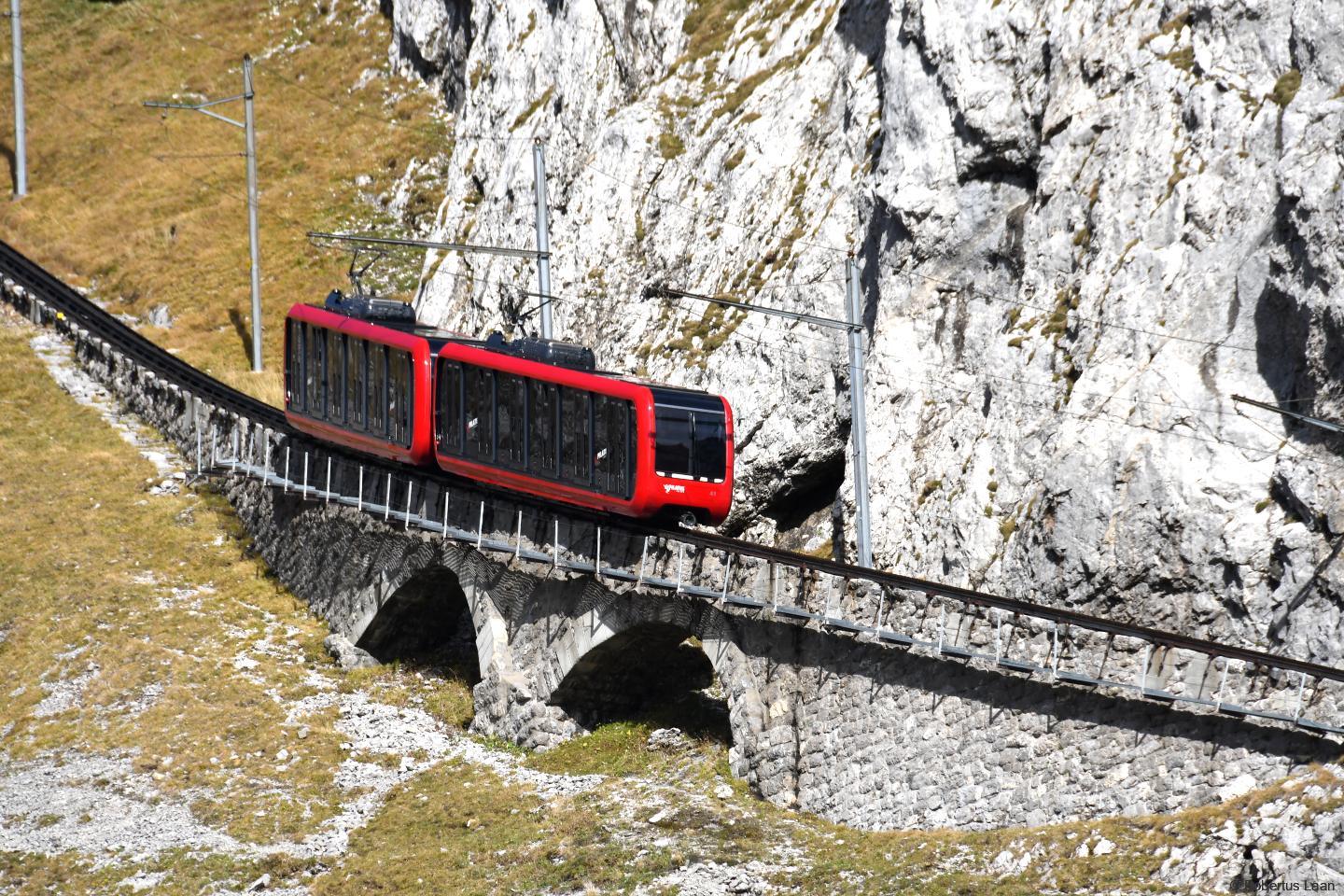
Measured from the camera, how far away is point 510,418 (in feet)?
111

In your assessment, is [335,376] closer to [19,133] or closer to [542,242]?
[542,242]

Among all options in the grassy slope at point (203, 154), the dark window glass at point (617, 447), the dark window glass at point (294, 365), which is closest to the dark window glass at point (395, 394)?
the dark window glass at point (294, 365)

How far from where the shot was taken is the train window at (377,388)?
3775 centimetres

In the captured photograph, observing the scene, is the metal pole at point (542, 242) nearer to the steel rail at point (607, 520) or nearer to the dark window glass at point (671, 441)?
the steel rail at point (607, 520)

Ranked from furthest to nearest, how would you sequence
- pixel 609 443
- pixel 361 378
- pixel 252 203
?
pixel 252 203 < pixel 361 378 < pixel 609 443

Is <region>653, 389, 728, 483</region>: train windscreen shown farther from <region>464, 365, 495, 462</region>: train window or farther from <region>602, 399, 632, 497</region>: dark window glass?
<region>464, 365, 495, 462</region>: train window

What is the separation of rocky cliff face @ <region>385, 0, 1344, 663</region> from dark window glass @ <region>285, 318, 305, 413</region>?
808 cm

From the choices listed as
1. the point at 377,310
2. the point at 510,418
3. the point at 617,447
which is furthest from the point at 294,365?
the point at 617,447

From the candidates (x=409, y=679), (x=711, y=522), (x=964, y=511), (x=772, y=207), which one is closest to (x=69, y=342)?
(x=409, y=679)

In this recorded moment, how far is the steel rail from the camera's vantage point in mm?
24125

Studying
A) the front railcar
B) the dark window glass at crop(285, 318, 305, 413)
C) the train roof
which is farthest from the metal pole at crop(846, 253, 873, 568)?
the dark window glass at crop(285, 318, 305, 413)

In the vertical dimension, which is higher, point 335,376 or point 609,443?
point 609,443

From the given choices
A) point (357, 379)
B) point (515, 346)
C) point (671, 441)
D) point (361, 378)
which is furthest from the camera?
point (357, 379)

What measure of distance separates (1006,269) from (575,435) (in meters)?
9.31
